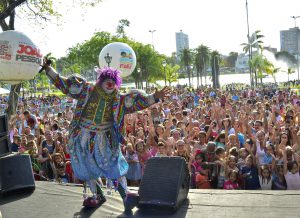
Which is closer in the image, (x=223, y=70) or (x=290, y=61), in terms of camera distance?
(x=290, y=61)

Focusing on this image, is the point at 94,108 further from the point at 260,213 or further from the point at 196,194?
the point at 260,213

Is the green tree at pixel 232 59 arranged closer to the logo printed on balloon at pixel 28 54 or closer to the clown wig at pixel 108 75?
the logo printed on balloon at pixel 28 54

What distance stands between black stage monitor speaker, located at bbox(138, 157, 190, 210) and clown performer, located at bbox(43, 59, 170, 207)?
0.24 meters

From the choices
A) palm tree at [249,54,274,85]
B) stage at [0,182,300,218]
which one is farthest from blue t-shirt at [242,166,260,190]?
palm tree at [249,54,274,85]

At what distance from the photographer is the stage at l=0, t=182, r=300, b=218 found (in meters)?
3.94

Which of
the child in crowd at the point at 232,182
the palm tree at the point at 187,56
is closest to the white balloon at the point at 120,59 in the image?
the child in crowd at the point at 232,182

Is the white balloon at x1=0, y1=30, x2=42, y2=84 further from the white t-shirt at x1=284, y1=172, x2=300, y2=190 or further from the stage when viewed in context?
the white t-shirt at x1=284, y1=172, x2=300, y2=190

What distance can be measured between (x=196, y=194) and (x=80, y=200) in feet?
4.17

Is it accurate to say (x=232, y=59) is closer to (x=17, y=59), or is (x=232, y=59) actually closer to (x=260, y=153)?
(x=260, y=153)

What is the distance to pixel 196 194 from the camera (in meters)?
4.64

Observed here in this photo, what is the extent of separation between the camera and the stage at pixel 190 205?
3.94 m

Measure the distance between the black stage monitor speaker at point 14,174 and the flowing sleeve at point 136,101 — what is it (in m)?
1.72

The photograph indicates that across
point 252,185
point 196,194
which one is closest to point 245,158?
point 252,185

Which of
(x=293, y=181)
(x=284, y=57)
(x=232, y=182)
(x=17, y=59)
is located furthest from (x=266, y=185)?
(x=284, y=57)
